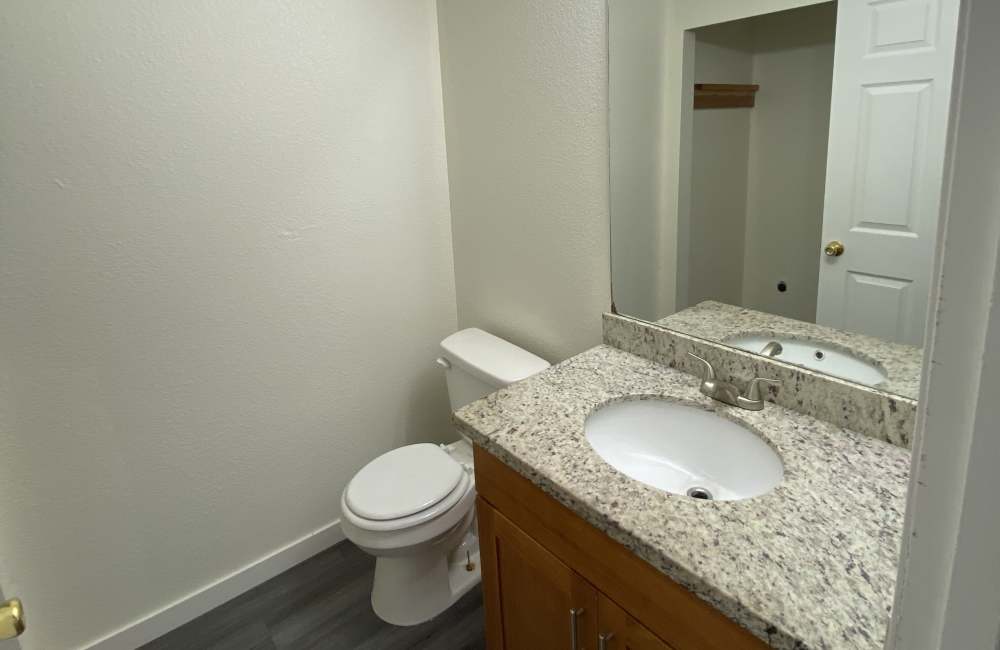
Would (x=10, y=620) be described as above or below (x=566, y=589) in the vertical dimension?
above

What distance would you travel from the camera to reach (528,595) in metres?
A: 1.25

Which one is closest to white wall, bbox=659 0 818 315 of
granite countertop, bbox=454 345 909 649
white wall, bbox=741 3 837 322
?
white wall, bbox=741 3 837 322

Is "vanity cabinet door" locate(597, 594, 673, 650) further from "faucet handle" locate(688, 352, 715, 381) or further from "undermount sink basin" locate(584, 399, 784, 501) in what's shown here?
"faucet handle" locate(688, 352, 715, 381)

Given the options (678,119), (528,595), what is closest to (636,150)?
(678,119)

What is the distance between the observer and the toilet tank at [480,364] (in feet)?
5.95

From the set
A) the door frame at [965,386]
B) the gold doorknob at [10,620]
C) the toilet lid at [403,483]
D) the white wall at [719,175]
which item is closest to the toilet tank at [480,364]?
the toilet lid at [403,483]

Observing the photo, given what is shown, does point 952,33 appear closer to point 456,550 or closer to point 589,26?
point 589,26

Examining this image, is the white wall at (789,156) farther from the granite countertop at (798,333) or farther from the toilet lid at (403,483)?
the toilet lid at (403,483)

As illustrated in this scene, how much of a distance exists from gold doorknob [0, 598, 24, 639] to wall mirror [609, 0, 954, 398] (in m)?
1.36

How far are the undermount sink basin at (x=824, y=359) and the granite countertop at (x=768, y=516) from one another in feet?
0.36

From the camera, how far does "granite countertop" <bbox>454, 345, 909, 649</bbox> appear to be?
0.77 metres

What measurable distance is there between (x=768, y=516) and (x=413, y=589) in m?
1.24

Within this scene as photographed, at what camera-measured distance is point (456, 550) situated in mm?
2047

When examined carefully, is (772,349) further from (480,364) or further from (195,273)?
(195,273)
